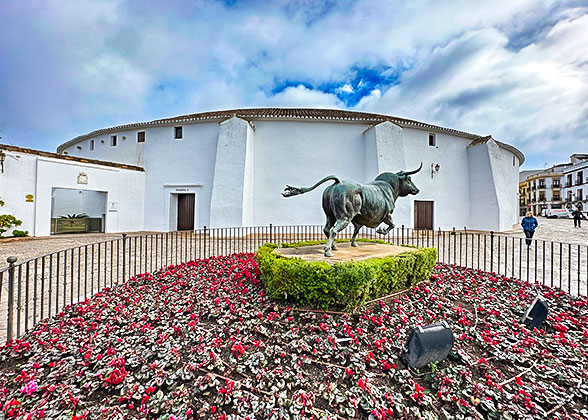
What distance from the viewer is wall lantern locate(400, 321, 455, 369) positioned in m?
2.33

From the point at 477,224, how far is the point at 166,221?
2064 cm

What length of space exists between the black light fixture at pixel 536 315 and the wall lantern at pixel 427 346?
5.69 feet

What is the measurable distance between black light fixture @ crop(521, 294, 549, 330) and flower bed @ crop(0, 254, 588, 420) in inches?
4.5

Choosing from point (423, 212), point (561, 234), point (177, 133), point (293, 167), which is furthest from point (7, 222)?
point (561, 234)

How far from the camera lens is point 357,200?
13.7 feet

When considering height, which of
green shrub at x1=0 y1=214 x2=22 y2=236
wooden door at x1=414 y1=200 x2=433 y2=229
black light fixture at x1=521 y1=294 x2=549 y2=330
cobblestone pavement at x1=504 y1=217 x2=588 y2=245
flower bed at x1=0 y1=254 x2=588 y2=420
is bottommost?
flower bed at x1=0 y1=254 x2=588 y2=420

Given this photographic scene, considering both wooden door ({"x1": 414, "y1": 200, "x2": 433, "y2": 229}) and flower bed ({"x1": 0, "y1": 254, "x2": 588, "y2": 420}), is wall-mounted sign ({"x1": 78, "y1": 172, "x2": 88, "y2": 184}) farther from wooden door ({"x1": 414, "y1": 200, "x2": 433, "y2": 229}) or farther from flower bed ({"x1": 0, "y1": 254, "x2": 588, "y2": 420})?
wooden door ({"x1": 414, "y1": 200, "x2": 433, "y2": 229})

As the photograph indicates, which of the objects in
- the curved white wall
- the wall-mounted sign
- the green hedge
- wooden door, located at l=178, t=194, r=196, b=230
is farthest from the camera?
wooden door, located at l=178, t=194, r=196, b=230

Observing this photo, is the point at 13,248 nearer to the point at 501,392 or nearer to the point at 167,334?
the point at 167,334

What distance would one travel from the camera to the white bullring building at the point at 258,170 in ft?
45.0

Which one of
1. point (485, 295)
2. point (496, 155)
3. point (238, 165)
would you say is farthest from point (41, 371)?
point (496, 155)

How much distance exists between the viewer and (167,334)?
2.91m

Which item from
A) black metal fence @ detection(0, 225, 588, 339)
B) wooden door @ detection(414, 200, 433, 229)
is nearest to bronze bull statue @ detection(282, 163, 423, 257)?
black metal fence @ detection(0, 225, 588, 339)

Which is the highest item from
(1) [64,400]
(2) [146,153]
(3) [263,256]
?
(2) [146,153]
